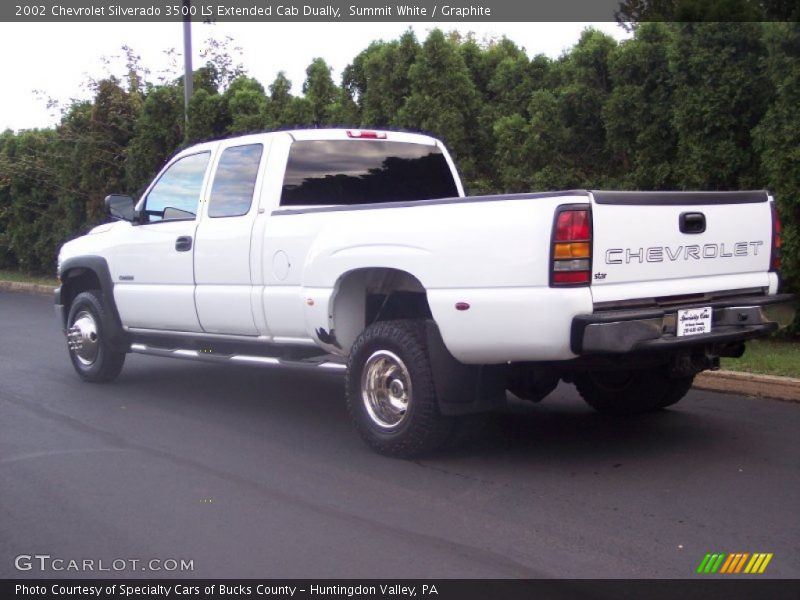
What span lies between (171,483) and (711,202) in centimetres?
367

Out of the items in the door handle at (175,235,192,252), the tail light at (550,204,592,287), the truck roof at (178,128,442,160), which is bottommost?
the door handle at (175,235,192,252)

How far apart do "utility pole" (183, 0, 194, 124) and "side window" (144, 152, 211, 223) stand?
360 inches

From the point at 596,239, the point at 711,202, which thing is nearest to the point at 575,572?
the point at 596,239

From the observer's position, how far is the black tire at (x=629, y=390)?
6758 mm

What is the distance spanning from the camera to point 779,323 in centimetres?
612

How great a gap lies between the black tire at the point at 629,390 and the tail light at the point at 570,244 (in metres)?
1.61

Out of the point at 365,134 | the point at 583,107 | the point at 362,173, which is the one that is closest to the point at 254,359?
the point at 362,173

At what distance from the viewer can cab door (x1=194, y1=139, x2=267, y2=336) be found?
23.4ft

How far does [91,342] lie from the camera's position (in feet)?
29.3

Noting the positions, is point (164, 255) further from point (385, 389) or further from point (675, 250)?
point (675, 250)

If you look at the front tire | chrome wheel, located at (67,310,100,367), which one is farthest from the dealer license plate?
chrome wheel, located at (67,310,100,367)

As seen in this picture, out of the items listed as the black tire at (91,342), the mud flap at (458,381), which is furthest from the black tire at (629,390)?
the black tire at (91,342)

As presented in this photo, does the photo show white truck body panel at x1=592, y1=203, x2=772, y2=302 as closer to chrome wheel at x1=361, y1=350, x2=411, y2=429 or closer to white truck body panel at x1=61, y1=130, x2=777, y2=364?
white truck body panel at x1=61, y1=130, x2=777, y2=364

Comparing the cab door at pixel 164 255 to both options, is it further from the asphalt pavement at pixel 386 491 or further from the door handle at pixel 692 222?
the door handle at pixel 692 222
